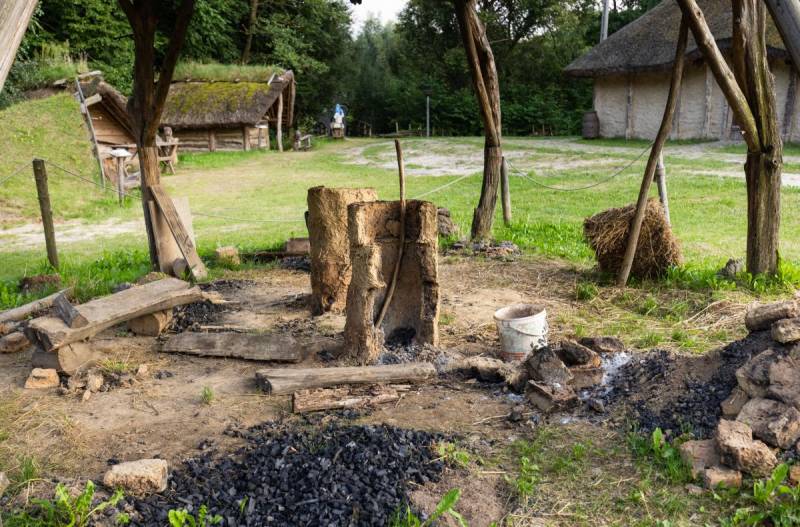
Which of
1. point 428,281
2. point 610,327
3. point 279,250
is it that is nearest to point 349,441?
point 428,281

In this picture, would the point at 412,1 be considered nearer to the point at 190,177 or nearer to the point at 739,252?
the point at 190,177

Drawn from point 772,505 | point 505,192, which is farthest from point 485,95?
point 772,505

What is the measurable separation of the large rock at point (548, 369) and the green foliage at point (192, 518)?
2.09m

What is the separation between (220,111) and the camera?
25.5 m

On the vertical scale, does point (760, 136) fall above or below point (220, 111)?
below

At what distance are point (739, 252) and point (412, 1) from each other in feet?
112

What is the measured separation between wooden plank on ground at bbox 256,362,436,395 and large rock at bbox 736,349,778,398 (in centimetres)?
183

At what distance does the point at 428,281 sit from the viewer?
16.8ft

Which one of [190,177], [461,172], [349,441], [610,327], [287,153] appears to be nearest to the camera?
[349,441]

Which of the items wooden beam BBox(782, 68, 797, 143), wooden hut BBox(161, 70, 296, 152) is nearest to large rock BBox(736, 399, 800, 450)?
wooden beam BBox(782, 68, 797, 143)

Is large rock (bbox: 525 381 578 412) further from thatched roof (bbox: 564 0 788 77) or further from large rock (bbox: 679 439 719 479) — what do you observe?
thatched roof (bbox: 564 0 788 77)

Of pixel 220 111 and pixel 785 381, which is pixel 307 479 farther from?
pixel 220 111

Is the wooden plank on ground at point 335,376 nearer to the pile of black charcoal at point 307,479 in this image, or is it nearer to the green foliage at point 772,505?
the pile of black charcoal at point 307,479

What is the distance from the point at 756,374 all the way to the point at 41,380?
4489mm
